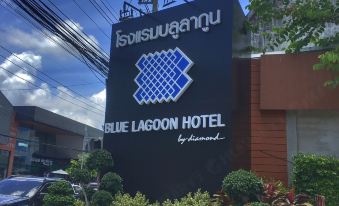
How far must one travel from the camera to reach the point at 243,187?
28.8ft

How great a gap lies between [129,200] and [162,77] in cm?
351

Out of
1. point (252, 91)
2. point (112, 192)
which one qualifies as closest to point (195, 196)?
point (112, 192)

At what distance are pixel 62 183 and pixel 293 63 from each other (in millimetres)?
7117

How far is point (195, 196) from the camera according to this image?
9.55 m

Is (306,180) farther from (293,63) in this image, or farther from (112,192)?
(112,192)

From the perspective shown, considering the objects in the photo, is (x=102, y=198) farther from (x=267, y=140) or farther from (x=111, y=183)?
(x=267, y=140)

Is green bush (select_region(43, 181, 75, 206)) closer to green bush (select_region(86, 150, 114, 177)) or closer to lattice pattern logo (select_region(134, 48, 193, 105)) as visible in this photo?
green bush (select_region(86, 150, 114, 177))

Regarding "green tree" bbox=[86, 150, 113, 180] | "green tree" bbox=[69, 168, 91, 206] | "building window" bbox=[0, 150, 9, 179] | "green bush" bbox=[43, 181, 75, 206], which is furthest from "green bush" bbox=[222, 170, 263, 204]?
"building window" bbox=[0, 150, 9, 179]

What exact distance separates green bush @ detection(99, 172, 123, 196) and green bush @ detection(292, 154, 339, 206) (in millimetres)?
4475

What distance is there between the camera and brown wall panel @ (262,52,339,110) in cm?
1116

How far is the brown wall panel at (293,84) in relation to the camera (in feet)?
36.6

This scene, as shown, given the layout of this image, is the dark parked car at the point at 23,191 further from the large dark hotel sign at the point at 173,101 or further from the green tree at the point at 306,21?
the green tree at the point at 306,21

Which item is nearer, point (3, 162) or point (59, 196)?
point (59, 196)

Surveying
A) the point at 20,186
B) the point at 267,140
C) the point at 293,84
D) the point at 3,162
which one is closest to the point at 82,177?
the point at 20,186
